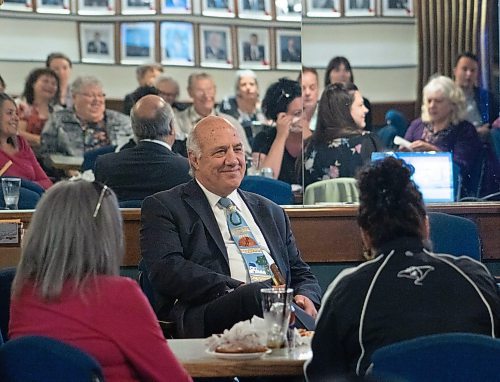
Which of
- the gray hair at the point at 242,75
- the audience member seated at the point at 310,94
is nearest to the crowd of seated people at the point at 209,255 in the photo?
the audience member seated at the point at 310,94

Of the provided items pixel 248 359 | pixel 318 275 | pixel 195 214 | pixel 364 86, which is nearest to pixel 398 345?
pixel 248 359

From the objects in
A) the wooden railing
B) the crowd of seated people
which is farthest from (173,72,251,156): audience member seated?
the wooden railing

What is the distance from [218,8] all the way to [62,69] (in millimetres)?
1653

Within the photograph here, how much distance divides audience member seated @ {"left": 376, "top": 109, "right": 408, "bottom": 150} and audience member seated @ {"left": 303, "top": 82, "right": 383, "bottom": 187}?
0.60 meters

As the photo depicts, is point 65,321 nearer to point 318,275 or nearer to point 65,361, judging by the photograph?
→ point 65,361

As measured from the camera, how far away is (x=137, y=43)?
10.2 metres

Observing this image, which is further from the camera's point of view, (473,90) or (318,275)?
(473,90)

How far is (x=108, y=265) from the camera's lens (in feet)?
9.66

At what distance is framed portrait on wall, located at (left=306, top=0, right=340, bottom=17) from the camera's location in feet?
33.0

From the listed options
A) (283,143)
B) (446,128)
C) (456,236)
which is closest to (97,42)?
(283,143)

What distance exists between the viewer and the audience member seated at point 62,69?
30.6 ft

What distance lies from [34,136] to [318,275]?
4.29 meters

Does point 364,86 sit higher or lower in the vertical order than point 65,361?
higher

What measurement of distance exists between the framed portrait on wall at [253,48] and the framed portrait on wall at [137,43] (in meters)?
0.79
